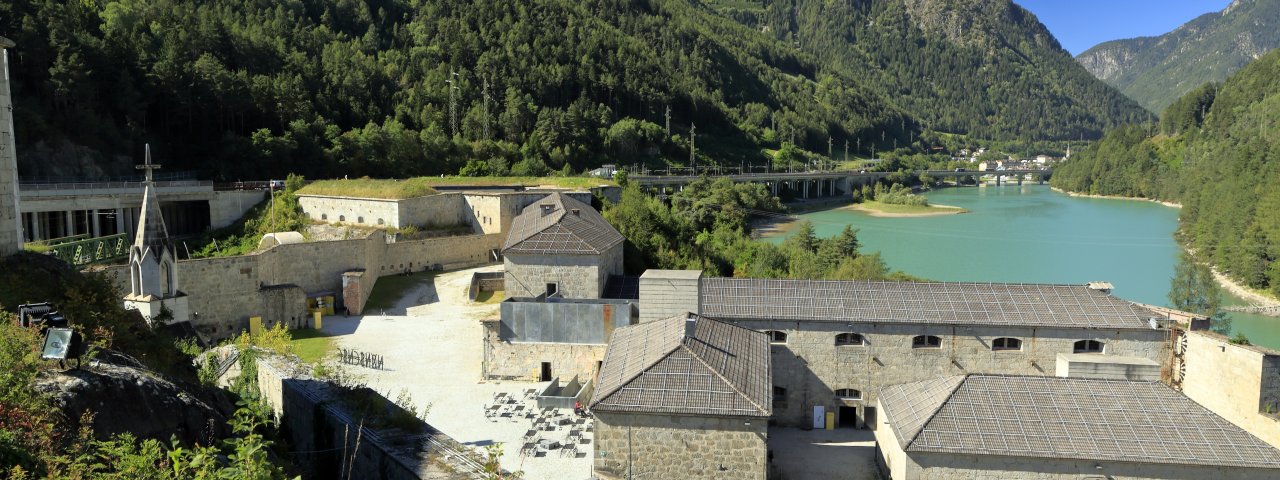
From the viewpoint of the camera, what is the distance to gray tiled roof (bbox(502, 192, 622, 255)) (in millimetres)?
19766

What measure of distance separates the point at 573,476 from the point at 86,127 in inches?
1239

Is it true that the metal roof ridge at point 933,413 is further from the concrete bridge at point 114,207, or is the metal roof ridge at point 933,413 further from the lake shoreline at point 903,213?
the lake shoreline at point 903,213

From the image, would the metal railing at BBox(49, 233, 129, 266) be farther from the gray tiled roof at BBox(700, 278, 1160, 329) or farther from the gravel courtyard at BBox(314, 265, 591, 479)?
the gray tiled roof at BBox(700, 278, 1160, 329)

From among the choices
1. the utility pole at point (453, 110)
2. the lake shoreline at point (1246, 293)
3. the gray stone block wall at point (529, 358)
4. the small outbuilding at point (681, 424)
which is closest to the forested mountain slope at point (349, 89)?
the utility pole at point (453, 110)

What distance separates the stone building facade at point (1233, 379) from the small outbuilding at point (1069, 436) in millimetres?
2473

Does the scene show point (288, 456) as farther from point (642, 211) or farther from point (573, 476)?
point (642, 211)

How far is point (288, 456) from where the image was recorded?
8.06 metres

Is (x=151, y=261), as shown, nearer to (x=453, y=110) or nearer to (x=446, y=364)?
(x=446, y=364)

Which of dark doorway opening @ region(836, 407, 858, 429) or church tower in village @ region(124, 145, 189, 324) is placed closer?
dark doorway opening @ region(836, 407, 858, 429)

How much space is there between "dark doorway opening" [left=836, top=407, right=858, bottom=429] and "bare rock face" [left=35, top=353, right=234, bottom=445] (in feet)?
36.7

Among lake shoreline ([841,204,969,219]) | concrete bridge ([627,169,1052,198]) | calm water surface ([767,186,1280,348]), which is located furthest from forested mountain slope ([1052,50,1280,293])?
concrete bridge ([627,169,1052,198])

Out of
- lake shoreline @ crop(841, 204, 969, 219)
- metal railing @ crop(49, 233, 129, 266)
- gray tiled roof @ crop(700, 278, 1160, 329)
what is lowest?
lake shoreline @ crop(841, 204, 969, 219)

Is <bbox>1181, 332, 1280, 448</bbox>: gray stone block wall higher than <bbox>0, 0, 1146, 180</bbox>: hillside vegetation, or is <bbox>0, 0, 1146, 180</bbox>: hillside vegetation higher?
<bbox>0, 0, 1146, 180</bbox>: hillside vegetation

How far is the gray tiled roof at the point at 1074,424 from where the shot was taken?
1128 cm
